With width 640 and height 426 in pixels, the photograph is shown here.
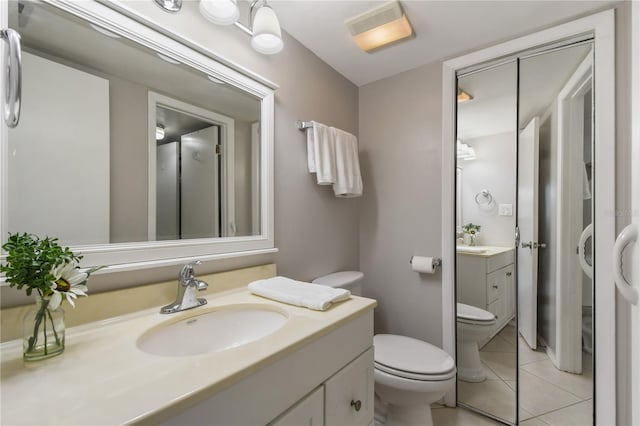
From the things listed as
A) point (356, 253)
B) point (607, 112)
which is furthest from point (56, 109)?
point (607, 112)

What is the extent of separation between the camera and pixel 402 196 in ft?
6.29

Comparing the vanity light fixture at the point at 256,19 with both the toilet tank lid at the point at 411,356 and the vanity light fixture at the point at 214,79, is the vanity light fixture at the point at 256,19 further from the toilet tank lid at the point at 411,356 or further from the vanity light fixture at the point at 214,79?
the toilet tank lid at the point at 411,356

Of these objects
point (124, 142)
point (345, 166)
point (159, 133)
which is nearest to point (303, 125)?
point (345, 166)

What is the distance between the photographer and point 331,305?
0.98 meters

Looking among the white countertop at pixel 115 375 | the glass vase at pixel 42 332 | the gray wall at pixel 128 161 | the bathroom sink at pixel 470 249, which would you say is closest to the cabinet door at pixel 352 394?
the white countertop at pixel 115 375

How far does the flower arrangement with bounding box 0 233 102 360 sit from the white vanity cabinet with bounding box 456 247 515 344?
1.82 m

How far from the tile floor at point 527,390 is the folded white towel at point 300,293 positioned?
121 cm

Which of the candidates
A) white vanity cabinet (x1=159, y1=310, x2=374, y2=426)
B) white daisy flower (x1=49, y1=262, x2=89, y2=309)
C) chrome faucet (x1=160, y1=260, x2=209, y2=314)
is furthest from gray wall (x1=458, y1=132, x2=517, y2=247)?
white daisy flower (x1=49, y1=262, x2=89, y2=309)

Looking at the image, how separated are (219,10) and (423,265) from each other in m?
1.64

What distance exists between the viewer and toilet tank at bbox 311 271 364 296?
5.28ft

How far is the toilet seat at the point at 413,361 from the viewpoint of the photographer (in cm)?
129

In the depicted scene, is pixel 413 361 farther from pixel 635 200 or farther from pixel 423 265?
pixel 635 200

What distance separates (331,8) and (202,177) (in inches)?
39.9

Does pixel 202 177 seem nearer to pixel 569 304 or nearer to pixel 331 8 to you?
pixel 331 8
